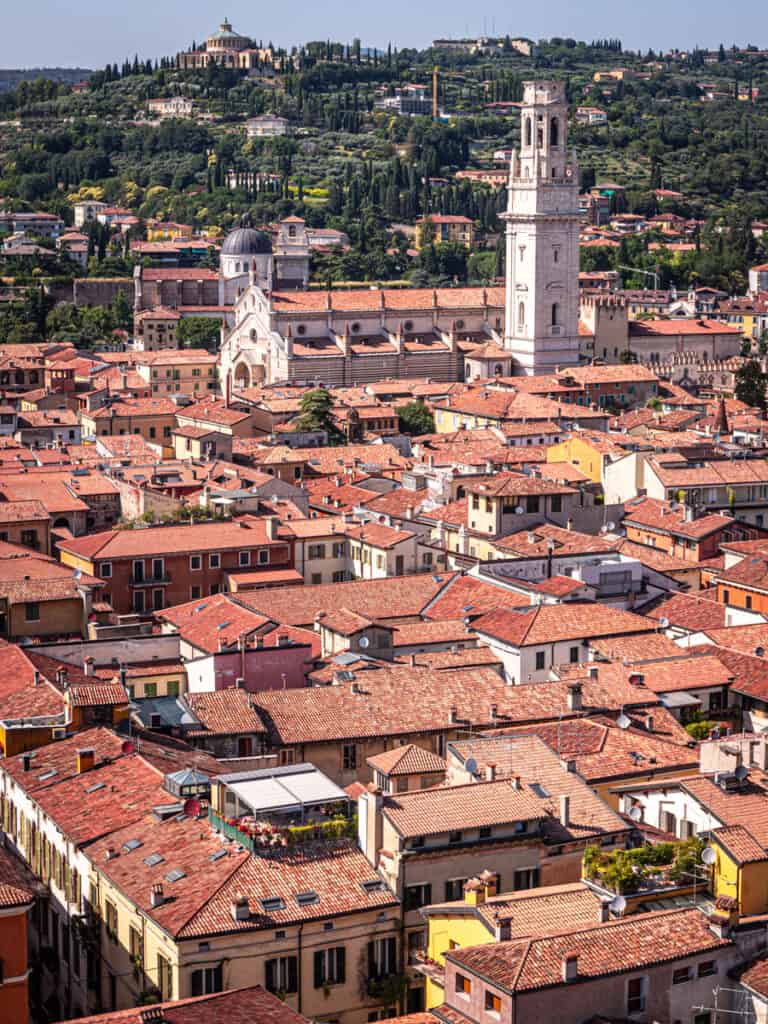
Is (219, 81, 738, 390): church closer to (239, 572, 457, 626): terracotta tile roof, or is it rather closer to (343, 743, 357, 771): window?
(239, 572, 457, 626): terracotta tile roof

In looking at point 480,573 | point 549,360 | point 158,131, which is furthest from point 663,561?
point 158,131

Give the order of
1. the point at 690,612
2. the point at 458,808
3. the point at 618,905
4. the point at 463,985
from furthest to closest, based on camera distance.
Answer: the point at 690,612 < the point at 458,808 < the point at 618,905 < the point at 463,985

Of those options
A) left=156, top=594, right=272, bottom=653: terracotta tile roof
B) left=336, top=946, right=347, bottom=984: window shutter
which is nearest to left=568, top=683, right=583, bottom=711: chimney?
left=156, top=594, right=272, bottom=653: terracotta tile roof

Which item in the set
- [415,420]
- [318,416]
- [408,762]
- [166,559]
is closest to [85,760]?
[408,762]

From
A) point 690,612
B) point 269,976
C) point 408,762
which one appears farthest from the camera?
point 690,612

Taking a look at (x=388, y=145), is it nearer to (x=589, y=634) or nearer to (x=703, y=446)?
(x=703, y=446)

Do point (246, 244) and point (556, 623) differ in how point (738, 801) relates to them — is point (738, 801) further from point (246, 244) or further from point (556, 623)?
point (246, 244)
